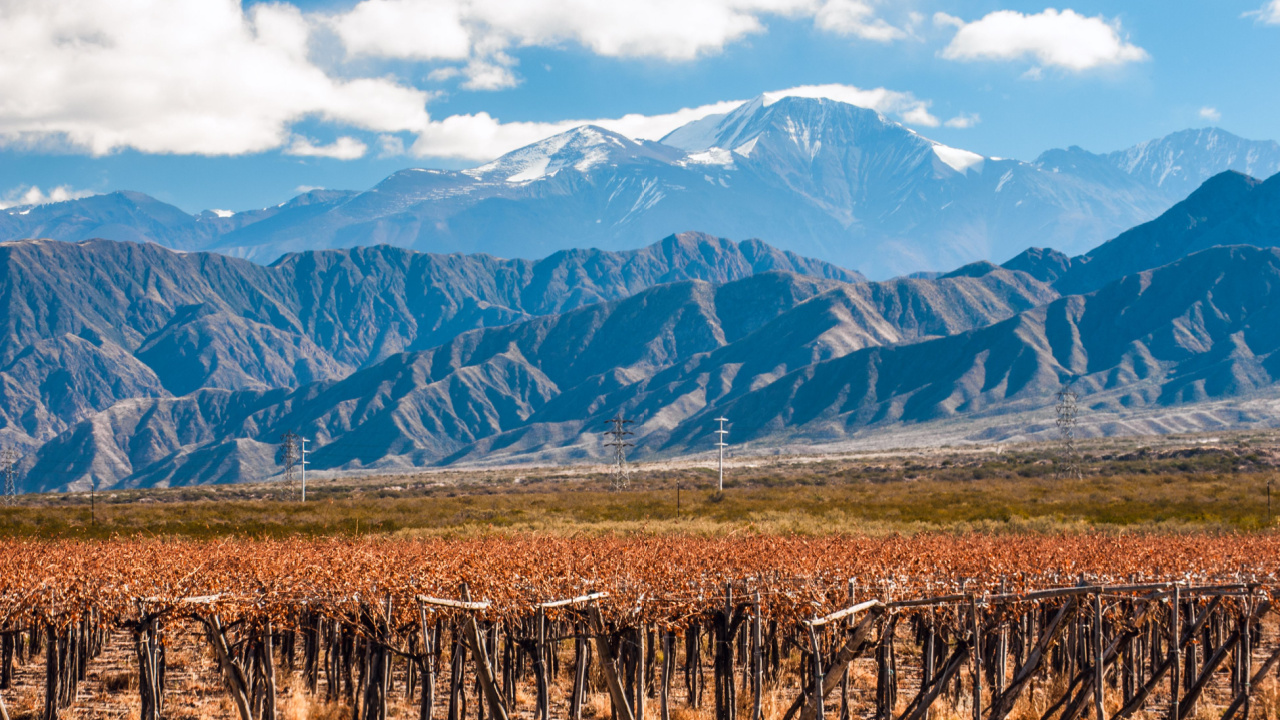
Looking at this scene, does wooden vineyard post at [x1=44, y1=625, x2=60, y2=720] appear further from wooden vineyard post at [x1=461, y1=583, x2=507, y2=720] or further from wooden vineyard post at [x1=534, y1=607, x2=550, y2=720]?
wooden vineyard post at [x1=461, y1=583, x2=507, y2=720]

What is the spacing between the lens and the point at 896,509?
6272cm

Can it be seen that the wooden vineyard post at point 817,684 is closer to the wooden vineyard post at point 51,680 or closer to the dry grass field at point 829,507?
the wooden vineyard post at point 51,680

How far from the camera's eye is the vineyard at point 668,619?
64.0 feet

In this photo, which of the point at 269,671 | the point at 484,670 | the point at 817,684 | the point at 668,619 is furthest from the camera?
the point at 668,619

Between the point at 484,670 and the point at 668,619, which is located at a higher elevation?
the point at 484,670

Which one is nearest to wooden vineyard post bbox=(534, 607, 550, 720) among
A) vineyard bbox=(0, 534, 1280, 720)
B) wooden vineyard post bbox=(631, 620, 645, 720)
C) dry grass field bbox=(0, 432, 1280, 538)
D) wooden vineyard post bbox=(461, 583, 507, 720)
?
vineyard bbox=(0, 534, 1280, 720)

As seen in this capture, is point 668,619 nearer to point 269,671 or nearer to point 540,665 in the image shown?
point 540,665

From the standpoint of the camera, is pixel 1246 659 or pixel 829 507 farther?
pixel 829 507

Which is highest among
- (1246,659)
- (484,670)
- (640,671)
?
(484,670)

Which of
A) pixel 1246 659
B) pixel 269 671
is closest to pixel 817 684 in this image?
pixel 1246 659

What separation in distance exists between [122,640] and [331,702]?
1439cm

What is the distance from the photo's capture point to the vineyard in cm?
1952

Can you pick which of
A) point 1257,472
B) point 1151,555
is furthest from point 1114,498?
point 1151,555

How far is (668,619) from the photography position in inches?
846
